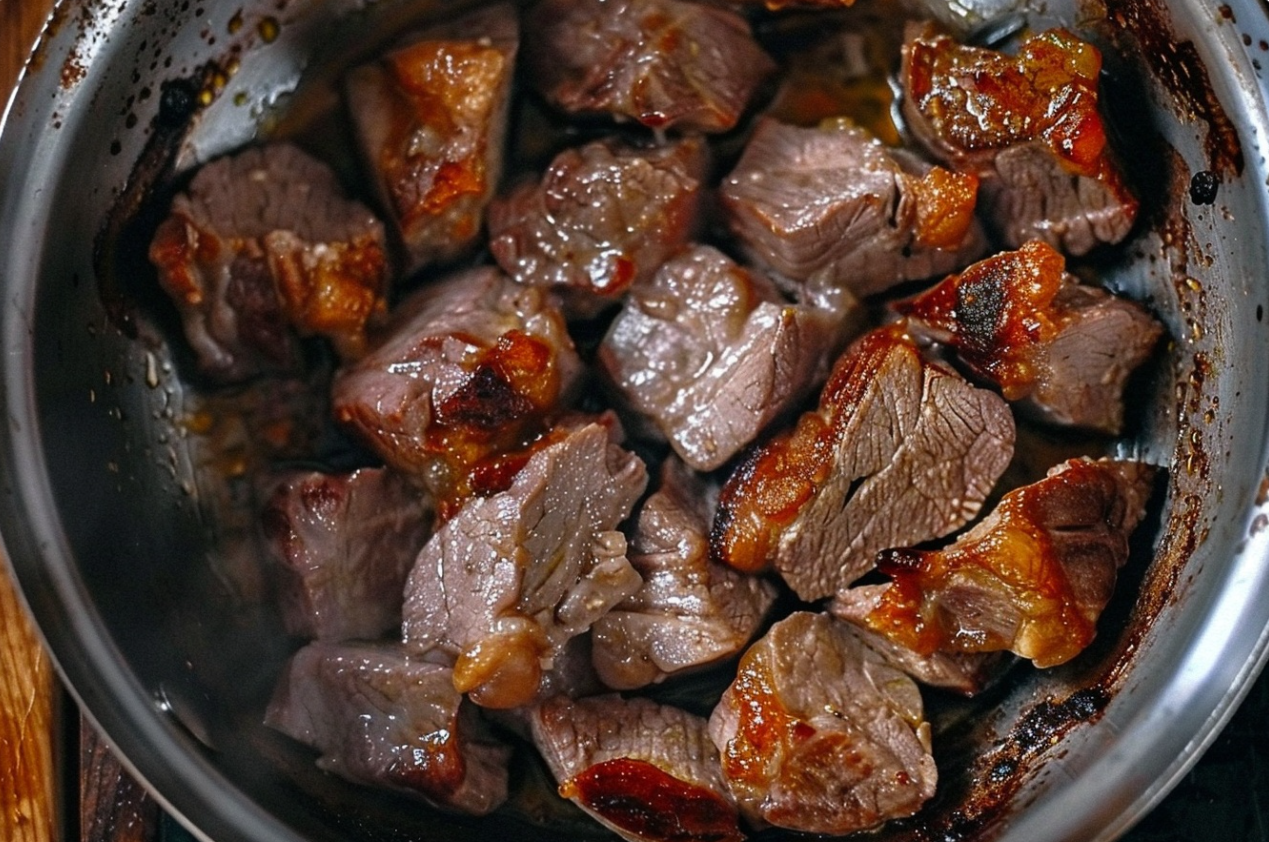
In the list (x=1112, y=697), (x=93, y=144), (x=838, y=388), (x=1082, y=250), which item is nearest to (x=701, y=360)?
(x=838, y=388)

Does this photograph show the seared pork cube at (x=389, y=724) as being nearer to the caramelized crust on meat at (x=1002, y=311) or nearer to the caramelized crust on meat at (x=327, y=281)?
the caramelized crust on meat at (x=327, y=281)

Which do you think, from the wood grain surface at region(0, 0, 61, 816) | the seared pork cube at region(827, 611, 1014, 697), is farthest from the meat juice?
the wood grain surface at region(0, 0, 61, 816)

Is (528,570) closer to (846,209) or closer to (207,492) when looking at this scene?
(207,492)

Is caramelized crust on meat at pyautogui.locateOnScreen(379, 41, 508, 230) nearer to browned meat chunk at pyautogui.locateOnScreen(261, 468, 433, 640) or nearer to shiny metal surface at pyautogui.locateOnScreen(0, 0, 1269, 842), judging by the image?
shiny metal surface at pyautogui.locateOnScreen(0, 0, 1269, 842)

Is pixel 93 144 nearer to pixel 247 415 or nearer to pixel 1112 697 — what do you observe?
pixel 247 415

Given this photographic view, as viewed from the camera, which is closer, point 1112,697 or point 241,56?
point 1112,697

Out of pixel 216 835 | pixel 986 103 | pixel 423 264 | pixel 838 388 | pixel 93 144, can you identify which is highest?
pixel 93 144
